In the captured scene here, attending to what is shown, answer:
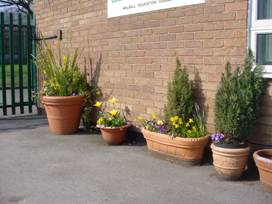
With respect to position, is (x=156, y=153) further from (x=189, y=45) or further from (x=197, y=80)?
(x=189, y=45)

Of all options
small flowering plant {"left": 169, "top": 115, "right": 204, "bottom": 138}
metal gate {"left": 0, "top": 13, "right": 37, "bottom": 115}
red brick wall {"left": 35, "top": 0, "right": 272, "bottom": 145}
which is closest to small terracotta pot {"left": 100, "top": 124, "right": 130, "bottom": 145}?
red brick wall {"left": 35, "top": 0, "right": 272, "bottom": 145}

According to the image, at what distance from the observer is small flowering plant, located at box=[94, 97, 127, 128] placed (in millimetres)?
6137

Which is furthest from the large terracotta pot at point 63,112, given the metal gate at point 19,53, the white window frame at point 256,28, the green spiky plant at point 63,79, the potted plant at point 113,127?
the white window frame at point 256,28

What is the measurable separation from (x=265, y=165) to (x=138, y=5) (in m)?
3.03

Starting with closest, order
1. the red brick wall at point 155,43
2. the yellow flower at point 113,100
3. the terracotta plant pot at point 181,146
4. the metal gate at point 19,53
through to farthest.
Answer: the red brick wall at point 155,43
the terracotta plant pot at point 181,146
the yellow flower at point 113,100
the metal gate at point 19,53

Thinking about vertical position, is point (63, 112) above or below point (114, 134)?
above

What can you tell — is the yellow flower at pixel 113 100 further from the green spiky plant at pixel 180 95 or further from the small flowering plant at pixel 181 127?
the green spiky plant at pixel 180 95

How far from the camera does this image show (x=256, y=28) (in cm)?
441

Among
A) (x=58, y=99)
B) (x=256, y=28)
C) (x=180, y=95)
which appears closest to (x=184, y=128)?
(x=180, y=95)

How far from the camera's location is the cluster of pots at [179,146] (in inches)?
167

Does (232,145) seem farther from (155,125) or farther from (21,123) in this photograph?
(21,123)

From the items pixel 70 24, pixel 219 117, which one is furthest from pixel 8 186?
pixel 70 24

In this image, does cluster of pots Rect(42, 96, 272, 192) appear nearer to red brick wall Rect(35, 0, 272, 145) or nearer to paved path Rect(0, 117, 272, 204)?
paved path Rect(0, 117, 272, 204)

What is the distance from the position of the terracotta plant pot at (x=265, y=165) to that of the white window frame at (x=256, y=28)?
777 millimetres
